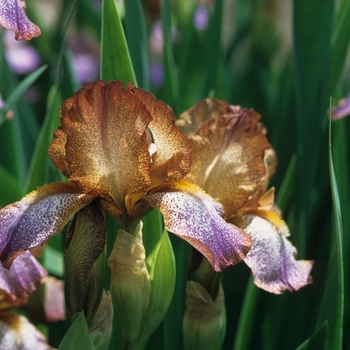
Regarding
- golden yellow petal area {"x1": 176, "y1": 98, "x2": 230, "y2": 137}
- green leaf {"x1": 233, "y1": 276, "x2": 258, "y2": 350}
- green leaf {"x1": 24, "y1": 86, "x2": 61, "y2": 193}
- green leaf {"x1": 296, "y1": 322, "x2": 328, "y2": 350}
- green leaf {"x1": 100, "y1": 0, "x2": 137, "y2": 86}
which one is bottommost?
green leaf {"x1": 233, "y1": 276, "x2": 258, "y2": 350}

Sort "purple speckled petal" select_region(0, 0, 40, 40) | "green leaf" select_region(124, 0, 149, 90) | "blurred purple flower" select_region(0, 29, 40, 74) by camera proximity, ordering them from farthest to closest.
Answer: "blurred purple flower" select_region(0, 29, 40, 74) < "green leaf" select_region(124, 0, 149, 90) < "purple speckled petal" select_region(0, 0, 40, 40)

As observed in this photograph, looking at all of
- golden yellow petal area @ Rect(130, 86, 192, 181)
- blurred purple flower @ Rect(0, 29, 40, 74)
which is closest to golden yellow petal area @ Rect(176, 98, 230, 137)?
golden yellow petal area @ Rect(130, 86, 192, 181)

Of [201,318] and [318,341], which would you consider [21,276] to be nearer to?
[201,318]

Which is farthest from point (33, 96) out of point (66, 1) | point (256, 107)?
point (256, 107)

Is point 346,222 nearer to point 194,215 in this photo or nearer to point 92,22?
point 194,215

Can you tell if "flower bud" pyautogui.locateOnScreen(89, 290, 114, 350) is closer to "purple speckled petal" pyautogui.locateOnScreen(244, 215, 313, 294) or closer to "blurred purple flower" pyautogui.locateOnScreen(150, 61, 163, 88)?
"purple speckled petal" pyautogui.locateOnScreen(244, 215, 313, 294)

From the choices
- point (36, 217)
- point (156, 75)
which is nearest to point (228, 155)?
point (36, 217)
